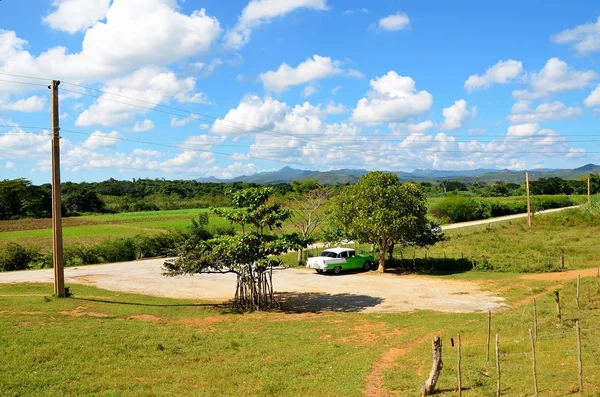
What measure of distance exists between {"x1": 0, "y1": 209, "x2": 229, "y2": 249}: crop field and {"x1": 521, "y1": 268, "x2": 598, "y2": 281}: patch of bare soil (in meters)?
34.2

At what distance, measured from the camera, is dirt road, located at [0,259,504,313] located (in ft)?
76.1

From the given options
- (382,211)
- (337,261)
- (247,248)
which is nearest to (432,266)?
(382,211)

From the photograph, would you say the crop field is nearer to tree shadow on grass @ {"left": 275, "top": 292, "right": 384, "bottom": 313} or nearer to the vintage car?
the vintage car

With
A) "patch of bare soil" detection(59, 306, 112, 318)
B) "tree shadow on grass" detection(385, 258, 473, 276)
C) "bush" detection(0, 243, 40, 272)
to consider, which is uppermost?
"bush" detection(0, 243, 40, 272)

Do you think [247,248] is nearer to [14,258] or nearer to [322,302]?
[322,302]

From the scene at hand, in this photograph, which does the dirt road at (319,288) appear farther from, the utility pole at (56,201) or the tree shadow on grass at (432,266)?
the utility pole at (56,201)

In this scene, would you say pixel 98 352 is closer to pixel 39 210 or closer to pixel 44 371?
pixel 44 371

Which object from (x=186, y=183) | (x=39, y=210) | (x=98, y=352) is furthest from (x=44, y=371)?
(x=186, y=183)

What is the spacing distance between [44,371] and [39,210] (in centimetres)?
7539

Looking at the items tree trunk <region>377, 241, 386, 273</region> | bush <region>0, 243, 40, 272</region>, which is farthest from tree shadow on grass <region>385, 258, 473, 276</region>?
bush <region>0, 243, 40, 272</region>

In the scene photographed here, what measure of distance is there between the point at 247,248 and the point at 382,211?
1303 cm

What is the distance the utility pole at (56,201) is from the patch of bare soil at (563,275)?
2640 cm

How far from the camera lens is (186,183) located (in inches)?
5374

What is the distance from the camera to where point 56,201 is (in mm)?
21969
